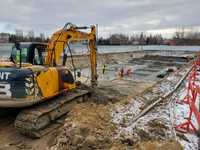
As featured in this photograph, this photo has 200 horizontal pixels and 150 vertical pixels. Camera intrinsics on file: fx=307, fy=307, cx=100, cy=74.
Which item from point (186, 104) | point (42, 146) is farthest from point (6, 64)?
point (186, 104)

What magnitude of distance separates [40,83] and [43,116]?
0.93m

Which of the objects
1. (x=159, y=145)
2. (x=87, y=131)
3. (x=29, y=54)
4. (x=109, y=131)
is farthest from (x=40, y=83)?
(x=159, y=145)

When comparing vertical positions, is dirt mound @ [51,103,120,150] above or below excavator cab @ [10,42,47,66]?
below

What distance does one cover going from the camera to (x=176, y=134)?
8172 millimetres

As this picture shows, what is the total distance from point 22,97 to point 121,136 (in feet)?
9.18

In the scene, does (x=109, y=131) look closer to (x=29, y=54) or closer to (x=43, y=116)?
(x=43, y=116)

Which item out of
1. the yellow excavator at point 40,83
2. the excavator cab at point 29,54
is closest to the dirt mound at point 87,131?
the yellow excavator at point 40,83

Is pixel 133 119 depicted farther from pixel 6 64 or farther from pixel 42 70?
pixel 6 64

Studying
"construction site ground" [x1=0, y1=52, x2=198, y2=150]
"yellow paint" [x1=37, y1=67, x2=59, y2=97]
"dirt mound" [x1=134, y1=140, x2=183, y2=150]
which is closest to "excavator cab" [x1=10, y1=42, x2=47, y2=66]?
"yellow paint" [x1=37, y1=67, x2=59, y2=97]

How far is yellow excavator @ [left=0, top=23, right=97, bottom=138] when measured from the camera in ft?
26.6

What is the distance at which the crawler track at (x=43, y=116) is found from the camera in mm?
8094

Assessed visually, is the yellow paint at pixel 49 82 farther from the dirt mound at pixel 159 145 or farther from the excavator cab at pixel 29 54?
the dirt mound at pixel 159 145

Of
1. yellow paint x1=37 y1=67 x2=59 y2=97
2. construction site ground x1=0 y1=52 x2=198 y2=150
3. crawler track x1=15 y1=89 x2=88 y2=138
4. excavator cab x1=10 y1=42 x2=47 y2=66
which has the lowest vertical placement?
construction site ground x1=0 y1=52 x2=198 y2=150

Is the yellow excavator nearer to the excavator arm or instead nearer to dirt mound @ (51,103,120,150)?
the excavator arm
